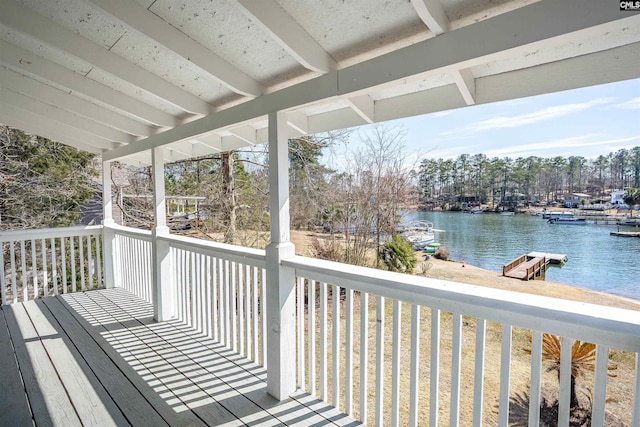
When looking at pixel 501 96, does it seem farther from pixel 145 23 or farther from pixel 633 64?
pixel 145 23

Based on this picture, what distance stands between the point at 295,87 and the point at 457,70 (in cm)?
100

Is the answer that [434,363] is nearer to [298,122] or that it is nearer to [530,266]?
[298,122]

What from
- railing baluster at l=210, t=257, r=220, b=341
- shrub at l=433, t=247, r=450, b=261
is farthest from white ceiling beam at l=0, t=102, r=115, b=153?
shrub at l=433, t=247, r=450, b=261

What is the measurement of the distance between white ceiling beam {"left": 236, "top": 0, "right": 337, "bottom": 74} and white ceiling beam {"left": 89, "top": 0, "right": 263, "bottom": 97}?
0.63 metres

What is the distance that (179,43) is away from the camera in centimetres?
198

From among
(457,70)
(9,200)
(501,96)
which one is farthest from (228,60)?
(9,200)

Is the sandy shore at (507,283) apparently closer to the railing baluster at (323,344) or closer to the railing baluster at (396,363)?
the railing baluster at (396,363)

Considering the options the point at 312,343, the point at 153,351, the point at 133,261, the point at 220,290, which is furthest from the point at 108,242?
the point at 312,343

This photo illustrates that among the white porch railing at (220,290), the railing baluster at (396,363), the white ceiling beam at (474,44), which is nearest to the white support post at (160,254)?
the white porch railing at (220,290)

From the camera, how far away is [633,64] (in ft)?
4.60

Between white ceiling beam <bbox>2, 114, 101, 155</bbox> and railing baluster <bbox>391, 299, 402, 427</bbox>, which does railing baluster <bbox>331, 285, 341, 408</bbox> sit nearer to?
railing baluster <bbox>391, 299, 402, 427</bbox>

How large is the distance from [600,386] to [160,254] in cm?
378

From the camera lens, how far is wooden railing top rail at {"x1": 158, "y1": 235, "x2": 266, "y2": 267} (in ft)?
8.94

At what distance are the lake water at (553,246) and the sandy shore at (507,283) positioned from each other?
3.7 inches
